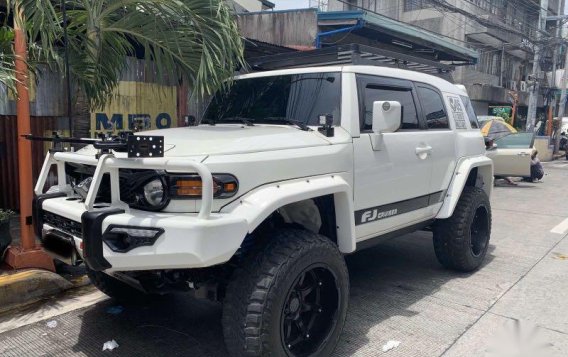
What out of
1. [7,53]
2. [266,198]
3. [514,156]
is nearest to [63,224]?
[266,198]

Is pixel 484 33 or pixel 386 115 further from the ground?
pixel 484 33

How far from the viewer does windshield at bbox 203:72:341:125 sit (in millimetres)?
3568

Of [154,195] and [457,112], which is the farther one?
[457,112]

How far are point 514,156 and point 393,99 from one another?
29.3ft

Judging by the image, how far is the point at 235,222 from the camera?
7.91 ft

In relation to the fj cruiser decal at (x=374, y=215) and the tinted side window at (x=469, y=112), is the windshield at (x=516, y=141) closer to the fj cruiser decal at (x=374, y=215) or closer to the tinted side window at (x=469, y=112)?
the tinted side window at (x=469, y=112)

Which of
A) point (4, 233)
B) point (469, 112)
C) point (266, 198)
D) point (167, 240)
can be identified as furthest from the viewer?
point (469, 112)

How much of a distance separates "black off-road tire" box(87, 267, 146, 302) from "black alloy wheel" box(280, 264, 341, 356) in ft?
5.20

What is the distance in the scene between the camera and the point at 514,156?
1167cm

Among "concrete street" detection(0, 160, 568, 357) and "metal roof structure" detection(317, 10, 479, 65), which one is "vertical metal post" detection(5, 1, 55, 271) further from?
"metal roof structure" detection(317, 10, 479, 65)

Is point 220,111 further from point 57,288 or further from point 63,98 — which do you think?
point 63,98

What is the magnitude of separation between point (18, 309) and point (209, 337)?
1678mm

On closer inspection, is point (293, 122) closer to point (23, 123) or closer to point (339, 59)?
point (339, 59)

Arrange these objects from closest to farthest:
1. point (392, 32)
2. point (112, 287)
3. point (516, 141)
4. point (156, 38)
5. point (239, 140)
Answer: point (239, 140) → point (112, 287) → point (156, 38) → point (392, 32) → point (516, 141)
